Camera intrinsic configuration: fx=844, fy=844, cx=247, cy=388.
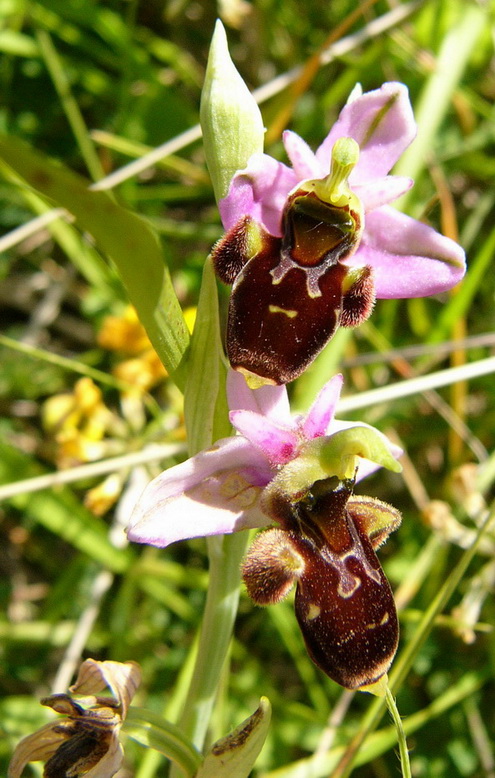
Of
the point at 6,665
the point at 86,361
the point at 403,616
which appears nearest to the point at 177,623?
the point at 6,665

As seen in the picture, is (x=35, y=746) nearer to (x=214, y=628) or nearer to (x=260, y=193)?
(x=214, y=628)

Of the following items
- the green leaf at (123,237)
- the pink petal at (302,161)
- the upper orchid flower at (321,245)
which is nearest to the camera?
the green leaf at (123,237)

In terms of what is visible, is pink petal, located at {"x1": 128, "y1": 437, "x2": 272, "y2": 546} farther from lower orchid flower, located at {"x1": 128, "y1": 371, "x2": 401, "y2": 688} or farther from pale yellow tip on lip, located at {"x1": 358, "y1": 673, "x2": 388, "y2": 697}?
pale yellow tip on lip, located at {"x1": 358, "y1": 673, "x2": 388, "y2": 697}

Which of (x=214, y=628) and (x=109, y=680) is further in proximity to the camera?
(x=214, y=628)

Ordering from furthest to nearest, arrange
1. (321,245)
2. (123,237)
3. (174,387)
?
(174,387)
(321,245)
(123,237)

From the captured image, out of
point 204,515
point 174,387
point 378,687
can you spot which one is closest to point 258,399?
point 204,515

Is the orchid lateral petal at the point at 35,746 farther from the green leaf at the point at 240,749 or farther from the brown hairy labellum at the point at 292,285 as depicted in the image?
the brown hairy labellum at the point at 292,285

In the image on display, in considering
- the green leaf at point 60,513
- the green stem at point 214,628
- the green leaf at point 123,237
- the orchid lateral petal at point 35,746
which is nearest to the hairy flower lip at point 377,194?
the green leaf at point 123,237
